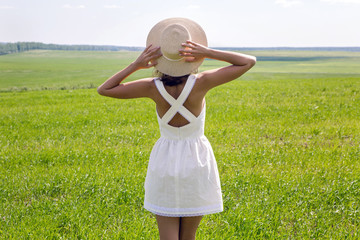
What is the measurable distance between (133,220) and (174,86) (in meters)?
2.78

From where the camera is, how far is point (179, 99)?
3.14m

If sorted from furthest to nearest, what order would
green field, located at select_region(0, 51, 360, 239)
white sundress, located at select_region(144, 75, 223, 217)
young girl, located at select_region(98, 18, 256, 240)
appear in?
green field, located at select_region(0, 51, 360, 239), white sundress, located at select_region(144, 75, 223, 217), young girl, located at select_region(98, 18, 256, 240)

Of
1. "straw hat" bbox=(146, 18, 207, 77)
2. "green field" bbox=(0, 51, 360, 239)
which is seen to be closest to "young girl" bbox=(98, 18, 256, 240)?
"straw hat" bbox=(146, 18, 207, 77)

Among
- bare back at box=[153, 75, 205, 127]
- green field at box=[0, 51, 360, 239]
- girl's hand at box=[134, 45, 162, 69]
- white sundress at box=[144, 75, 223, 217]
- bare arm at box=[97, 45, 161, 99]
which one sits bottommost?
green field at box=[0, 51, 360, 239]

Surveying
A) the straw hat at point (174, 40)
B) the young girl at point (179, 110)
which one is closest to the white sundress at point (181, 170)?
the young girl at point (179, 110)

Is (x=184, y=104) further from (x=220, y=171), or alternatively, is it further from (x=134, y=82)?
(x=220, y=171)

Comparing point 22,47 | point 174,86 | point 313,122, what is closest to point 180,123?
point 174,86

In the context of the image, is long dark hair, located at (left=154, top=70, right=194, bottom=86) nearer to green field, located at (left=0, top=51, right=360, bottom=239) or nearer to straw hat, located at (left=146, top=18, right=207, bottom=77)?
straw hat, located at (left=146, top=18, right=207, bottom=77)

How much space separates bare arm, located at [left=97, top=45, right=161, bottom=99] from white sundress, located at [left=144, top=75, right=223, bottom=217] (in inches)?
6.3

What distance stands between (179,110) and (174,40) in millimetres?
638

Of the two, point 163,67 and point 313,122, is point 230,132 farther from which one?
point 163,67

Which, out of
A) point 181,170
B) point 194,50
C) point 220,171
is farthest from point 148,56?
point 220,171

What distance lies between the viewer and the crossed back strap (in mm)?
3121

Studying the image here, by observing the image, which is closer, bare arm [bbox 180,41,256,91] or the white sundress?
bare arm [bbox 180,41,256,91]
